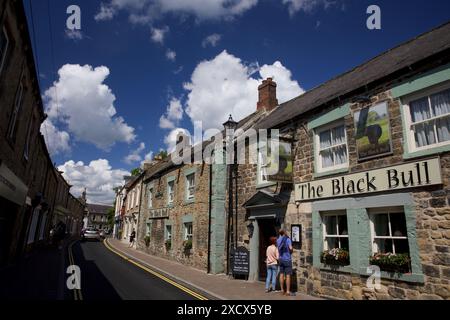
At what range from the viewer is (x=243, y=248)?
12.1m

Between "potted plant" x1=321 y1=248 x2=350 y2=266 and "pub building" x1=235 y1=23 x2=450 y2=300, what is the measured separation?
3 cm

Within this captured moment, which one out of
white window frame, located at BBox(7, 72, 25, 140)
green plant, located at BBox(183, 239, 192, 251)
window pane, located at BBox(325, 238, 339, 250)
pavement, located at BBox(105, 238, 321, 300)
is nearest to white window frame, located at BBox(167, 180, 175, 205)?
green plant, located at BBox(183, 239, 192, 251)

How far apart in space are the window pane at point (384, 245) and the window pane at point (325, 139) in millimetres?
3153

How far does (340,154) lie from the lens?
913 centimetres

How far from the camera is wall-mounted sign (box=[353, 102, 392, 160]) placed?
777 centimetres

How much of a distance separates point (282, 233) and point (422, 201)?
3918 mm

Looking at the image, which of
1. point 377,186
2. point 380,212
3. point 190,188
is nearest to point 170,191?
point 190,188

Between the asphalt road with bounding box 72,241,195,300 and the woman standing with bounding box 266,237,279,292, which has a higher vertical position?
the woman standing with bounding box 266,237,279,292

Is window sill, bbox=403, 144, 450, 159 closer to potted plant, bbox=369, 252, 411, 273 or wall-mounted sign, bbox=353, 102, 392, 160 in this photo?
wall-mounted sign, bbox=353, 102, 392, 160

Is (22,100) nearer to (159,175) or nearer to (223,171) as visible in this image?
(223,171)

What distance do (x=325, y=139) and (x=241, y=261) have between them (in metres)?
5.70

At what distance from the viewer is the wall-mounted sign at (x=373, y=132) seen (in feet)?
25.5

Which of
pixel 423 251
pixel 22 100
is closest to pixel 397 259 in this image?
pixel 423 251

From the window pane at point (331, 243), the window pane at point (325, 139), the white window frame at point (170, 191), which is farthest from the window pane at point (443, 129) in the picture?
the white window frame at point (170, 191)
